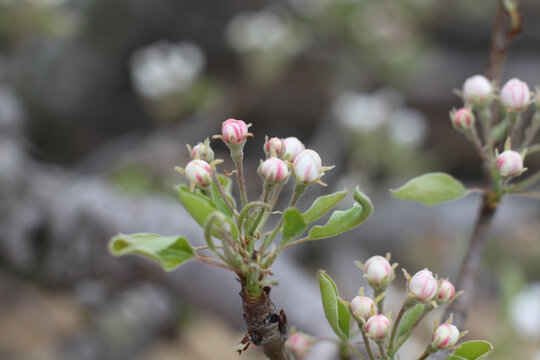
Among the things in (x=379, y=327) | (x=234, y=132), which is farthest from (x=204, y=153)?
(x=379, y=327)

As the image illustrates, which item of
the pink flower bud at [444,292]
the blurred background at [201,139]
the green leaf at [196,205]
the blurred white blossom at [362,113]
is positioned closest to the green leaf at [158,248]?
the green leaf at [196,205]

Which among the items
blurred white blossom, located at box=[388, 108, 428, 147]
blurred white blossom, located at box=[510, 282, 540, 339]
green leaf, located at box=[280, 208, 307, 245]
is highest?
blurred white blossom, located at box=[388, 108, 428, 147]

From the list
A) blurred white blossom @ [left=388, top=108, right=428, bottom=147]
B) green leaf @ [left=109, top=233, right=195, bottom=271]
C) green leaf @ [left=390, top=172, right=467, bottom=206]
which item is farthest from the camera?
blurred white blossom @ [left=388, top=108, right=428, bottom=147]

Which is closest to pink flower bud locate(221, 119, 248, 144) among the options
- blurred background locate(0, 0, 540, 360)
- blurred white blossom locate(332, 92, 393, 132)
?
blurred background locate(0, 0, 540, 360)

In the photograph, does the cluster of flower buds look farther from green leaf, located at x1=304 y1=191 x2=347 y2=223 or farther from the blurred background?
the blurred background

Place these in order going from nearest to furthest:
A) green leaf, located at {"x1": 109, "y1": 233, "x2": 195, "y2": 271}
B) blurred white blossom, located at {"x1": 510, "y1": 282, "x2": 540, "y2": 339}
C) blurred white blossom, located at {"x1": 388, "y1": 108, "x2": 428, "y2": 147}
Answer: green leaf, located at {"x1": 109, "y1": 233, "x2": 195, "y2": 271}, blurred white blossom, located at {"x1": 510, "y1": 282, "x2": 540, "y2": 339}, blurred white blossom, located at {"x1": 388, "y1": 108, "x2": 428, "y2": 147}

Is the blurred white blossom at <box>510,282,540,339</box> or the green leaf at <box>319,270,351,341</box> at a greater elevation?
the blurred white blossom at <box>510,282,540,339</box>
